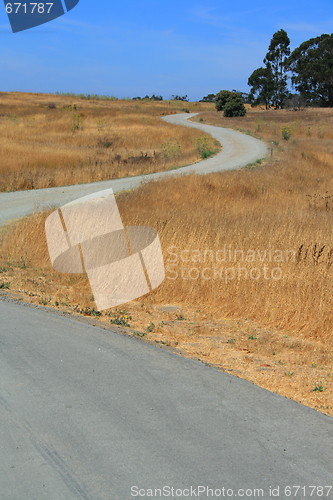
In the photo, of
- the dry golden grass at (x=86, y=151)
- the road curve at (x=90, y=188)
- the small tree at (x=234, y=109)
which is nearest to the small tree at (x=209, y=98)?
the small tree at (x=234, y=109)

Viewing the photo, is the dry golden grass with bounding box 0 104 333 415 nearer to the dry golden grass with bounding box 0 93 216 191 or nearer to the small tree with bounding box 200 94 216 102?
the dry golden grass with bounding box 0 93 216 191

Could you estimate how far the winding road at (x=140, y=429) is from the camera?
12.3 feet

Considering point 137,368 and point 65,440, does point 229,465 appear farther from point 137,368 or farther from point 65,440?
point 137,368

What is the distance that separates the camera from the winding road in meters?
3.74

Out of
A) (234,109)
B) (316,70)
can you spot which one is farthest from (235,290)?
(316,70)

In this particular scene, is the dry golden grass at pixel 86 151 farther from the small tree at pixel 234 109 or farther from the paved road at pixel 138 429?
the small tree at pixel 234 109

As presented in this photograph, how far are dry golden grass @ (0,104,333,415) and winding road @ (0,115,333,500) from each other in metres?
0.80

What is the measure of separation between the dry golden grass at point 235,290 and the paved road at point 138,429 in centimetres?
77

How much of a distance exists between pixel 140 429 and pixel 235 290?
510cm

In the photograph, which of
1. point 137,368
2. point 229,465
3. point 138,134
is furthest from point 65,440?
point 138,134

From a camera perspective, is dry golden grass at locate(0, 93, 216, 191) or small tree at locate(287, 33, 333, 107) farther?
small tree at locate(287, 33, 333, 107)

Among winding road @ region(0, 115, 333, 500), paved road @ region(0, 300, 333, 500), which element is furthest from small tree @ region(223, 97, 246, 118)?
paved road @ region(0, 300, 333, 500)

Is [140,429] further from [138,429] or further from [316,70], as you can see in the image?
[316,70]

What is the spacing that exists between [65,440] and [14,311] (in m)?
3.99
